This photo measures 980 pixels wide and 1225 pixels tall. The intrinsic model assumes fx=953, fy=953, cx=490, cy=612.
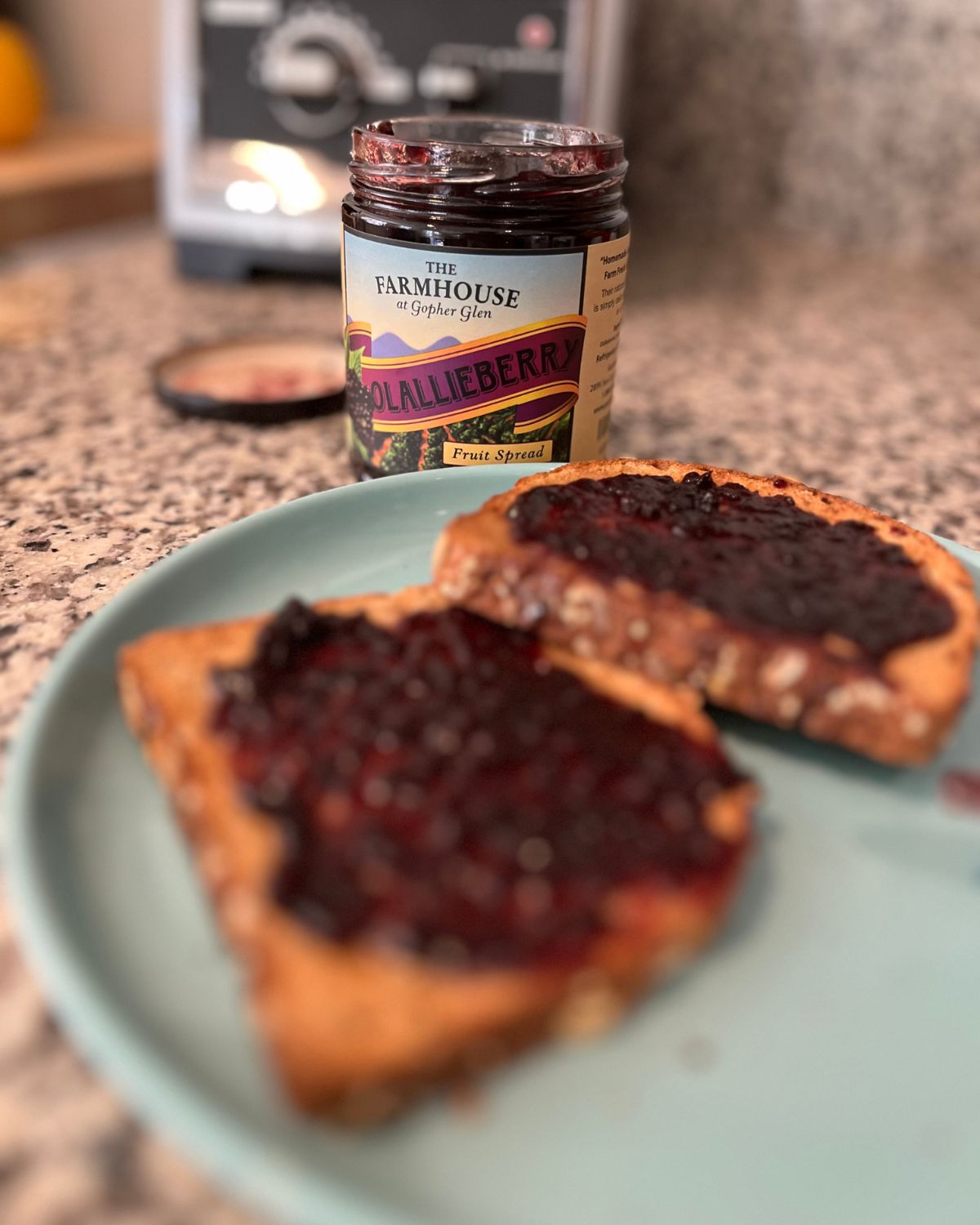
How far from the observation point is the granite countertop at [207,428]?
56 cm

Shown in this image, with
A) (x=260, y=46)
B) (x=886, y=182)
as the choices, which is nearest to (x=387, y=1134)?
(x=260, y=46)

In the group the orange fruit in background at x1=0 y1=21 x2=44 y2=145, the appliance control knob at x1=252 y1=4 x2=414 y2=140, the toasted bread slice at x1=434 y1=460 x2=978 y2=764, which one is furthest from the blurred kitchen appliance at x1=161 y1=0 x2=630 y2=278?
the toasted bread slice at x1=434 y1=460 x2=978 y2=764

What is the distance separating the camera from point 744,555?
963 millimetres

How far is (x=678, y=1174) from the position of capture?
555 mm

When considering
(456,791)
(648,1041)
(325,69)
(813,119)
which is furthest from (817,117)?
(648,1041)

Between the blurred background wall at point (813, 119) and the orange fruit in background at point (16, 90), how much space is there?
5.41ft

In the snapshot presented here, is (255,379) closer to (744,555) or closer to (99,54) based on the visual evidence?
(744,555)

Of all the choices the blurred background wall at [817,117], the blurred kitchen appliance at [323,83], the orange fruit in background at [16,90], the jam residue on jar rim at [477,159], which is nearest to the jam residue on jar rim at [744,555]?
the jam residue on jar rim at [477,159]

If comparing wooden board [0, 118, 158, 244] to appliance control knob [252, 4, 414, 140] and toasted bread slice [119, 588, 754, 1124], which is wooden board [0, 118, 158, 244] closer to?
appliance control knob [252, 4, 414, 140]

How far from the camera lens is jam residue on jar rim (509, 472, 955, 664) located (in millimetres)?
883

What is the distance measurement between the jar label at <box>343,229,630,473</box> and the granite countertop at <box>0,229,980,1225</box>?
257 millimetres

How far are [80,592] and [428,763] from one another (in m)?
0.55

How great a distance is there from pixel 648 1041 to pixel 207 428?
1.19m

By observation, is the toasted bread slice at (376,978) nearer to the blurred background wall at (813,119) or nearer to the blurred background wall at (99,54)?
the blurred background wall at (813,119)
